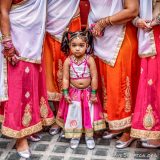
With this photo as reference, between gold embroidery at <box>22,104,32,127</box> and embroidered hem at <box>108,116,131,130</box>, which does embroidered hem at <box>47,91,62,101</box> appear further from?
embroidered hem at <box>108,116,131,130</box>

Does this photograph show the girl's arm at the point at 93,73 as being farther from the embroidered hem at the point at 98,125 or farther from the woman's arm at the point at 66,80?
the embroidered hem at the point at 98,125

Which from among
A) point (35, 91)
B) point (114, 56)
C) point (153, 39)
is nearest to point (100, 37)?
point (114, 56)

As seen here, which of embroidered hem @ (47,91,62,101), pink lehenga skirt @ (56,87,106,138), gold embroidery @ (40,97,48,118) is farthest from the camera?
embroidered hem @ (47,91,62,101)

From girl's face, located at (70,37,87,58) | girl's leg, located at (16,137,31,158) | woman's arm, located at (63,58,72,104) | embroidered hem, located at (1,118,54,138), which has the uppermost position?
girl's face, located at (70,37,87,58)

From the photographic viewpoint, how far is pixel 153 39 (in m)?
3.81

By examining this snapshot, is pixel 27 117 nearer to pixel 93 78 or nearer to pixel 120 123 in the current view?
pixel 93 78

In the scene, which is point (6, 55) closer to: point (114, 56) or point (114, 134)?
point (114, 56)

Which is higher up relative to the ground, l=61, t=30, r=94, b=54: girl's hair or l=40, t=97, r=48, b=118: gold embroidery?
l=61, t=30, r=94, b=54: girl's hair

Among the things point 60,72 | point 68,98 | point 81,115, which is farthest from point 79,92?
point 60,72

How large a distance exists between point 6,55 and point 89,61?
75 centimetres

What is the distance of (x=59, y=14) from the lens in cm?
412

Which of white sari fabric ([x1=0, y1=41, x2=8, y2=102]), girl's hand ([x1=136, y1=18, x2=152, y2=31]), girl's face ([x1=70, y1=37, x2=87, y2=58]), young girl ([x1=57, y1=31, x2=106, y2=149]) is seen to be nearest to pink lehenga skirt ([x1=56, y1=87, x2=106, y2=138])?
young girl ([x1=57, y1=31, x2=106, y2=149])

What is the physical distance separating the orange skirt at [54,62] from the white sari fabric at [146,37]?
650 mm

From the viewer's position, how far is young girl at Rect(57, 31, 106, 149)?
4066mm
